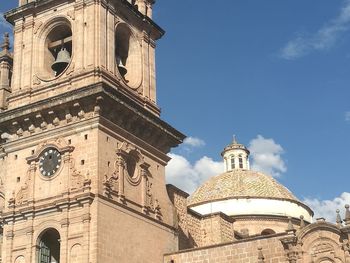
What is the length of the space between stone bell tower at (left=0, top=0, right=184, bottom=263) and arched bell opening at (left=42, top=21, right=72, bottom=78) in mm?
55

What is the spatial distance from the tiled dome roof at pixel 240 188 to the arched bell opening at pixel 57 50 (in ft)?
57.1

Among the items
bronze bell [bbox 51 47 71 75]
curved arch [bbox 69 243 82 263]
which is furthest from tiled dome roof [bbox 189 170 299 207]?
curved arch [bbox 69 243 82 263]

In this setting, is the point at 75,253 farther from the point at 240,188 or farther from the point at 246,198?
the point at 240,188

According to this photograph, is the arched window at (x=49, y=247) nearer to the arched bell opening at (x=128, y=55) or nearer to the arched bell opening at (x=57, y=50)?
the arched bell opening at (x=57, y=50)

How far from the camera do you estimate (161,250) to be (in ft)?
96.4

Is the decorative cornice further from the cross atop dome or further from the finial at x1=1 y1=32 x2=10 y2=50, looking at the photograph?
the cross atop dome

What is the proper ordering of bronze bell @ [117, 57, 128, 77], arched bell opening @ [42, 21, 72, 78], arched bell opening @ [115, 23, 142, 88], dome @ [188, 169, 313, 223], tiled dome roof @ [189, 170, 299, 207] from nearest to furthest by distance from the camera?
arched bell opening @ [42, 21, 72, 78] < bronze bell @ [117, 57, 128, 77] < arched bell opening @ [115, 23, 142, 88] < dome @ [188, 169, 313, 223] < tiled dome roof @ [189, 170, 299, 207]

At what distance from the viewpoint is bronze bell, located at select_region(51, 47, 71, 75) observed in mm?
30016

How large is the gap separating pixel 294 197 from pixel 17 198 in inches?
946

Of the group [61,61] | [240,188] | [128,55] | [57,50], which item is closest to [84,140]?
[61,61]

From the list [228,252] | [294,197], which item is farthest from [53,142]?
[294,197]

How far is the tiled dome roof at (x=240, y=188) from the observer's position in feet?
150

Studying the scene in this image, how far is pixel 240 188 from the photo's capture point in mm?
46344

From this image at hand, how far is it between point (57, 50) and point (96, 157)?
6.57 metres
